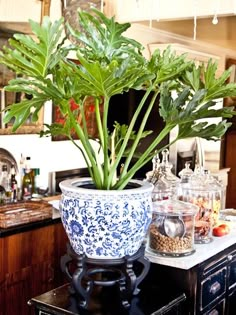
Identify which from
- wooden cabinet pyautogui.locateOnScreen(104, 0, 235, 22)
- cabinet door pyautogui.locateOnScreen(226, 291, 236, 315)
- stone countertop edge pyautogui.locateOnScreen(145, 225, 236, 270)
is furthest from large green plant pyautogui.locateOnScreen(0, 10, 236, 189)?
wooden cabinet pyautogui.locateOnScreen(104, 0, 235, 22)

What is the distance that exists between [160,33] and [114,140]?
366 cm

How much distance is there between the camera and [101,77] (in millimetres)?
1501

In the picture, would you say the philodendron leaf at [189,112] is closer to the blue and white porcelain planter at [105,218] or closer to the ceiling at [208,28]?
the blue and white porcelain planter at [105,218]

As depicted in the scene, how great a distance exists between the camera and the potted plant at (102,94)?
1.56 metres

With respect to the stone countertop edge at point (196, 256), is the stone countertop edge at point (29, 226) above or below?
below

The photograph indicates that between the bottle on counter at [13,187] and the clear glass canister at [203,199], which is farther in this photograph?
the bottle on counter at [13,187]

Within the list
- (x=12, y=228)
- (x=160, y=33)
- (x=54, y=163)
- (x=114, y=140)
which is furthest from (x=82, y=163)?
(x=114, y=140)

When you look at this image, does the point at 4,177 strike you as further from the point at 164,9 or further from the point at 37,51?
the point at 37,51

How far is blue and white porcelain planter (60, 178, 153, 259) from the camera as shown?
167 centimetres

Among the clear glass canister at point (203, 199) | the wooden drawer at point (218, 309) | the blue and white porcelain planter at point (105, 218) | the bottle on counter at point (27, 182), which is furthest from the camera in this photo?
the bottle on counter at point (27, 182)

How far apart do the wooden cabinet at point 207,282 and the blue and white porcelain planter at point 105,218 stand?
1.18ft

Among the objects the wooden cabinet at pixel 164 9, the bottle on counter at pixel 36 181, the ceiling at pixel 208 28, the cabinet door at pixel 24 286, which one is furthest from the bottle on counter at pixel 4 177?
the ceiling at pixel 208 28

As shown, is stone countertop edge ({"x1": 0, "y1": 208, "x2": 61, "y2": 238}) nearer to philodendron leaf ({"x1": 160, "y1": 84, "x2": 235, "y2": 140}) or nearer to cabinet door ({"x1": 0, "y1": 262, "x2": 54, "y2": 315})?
cabinet door ({"x1": 0, "y1": 262, "x2": 54, "y2": 315})

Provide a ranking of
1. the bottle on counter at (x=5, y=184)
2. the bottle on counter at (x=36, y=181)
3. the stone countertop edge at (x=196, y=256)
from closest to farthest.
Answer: the stone countertop edge at (x=196, y=256) → the bottle on counter at (x=5, y=184) → the bottle on counter at (x=36, y=181)
